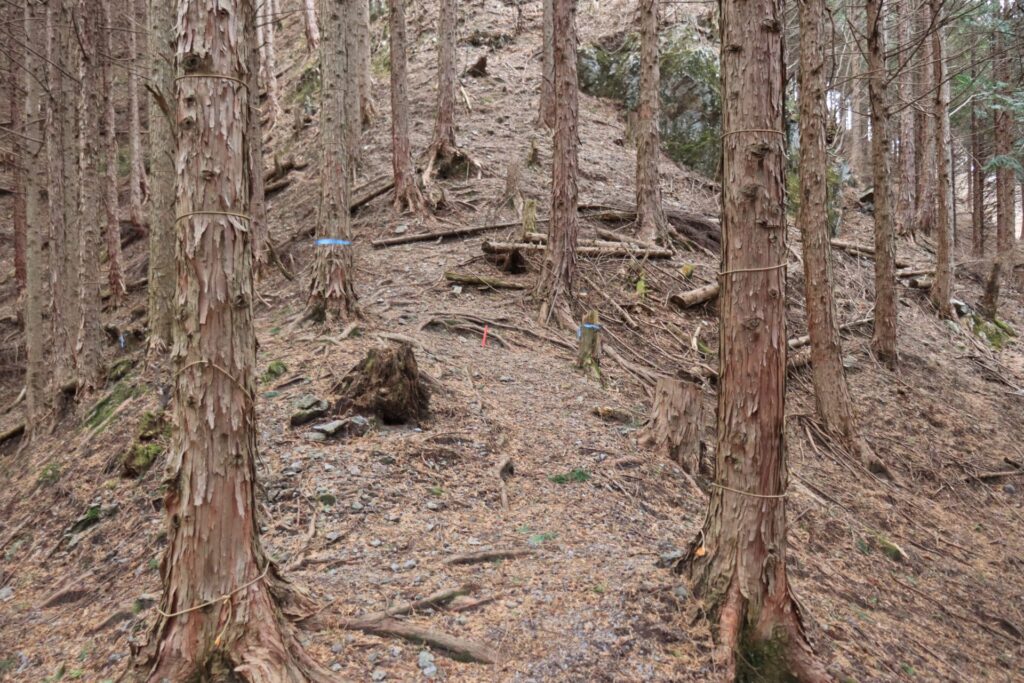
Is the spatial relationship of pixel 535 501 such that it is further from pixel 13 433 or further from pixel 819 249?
pixel 13 433

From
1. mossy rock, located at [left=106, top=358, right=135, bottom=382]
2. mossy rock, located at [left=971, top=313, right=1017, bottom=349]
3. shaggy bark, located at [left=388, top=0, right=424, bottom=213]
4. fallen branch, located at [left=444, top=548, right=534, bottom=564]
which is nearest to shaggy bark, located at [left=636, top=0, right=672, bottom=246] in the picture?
shaggy bark, located at [left=388, top=0, right=424, bottom=213]

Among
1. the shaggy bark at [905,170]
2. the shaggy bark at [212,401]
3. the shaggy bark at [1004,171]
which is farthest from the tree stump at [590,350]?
the shaggy bark at [905,170]

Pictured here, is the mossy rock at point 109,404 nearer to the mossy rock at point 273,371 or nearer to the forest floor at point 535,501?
the forest floor at point 535,501

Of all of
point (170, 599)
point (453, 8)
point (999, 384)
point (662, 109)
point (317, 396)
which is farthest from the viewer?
point (662, 109)

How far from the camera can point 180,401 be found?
2.93 metres

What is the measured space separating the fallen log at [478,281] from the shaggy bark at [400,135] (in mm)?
2507

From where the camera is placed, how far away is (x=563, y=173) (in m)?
8.91

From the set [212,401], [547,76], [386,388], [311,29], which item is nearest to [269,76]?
[311,29]

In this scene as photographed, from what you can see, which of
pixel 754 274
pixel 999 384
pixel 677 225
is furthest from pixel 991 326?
pixel 754 274

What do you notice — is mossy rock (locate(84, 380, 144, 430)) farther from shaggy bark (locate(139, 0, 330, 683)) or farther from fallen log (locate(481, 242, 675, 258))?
shaggy bark (locate(139, 0, 330, 683))

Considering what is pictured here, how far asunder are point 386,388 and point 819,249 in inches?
193

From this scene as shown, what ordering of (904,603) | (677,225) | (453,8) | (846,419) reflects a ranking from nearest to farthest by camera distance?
(904,603)
(846,419)
(677,225)
(453,8)

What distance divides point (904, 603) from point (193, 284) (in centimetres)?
528

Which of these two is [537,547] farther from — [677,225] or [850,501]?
[677,225]
